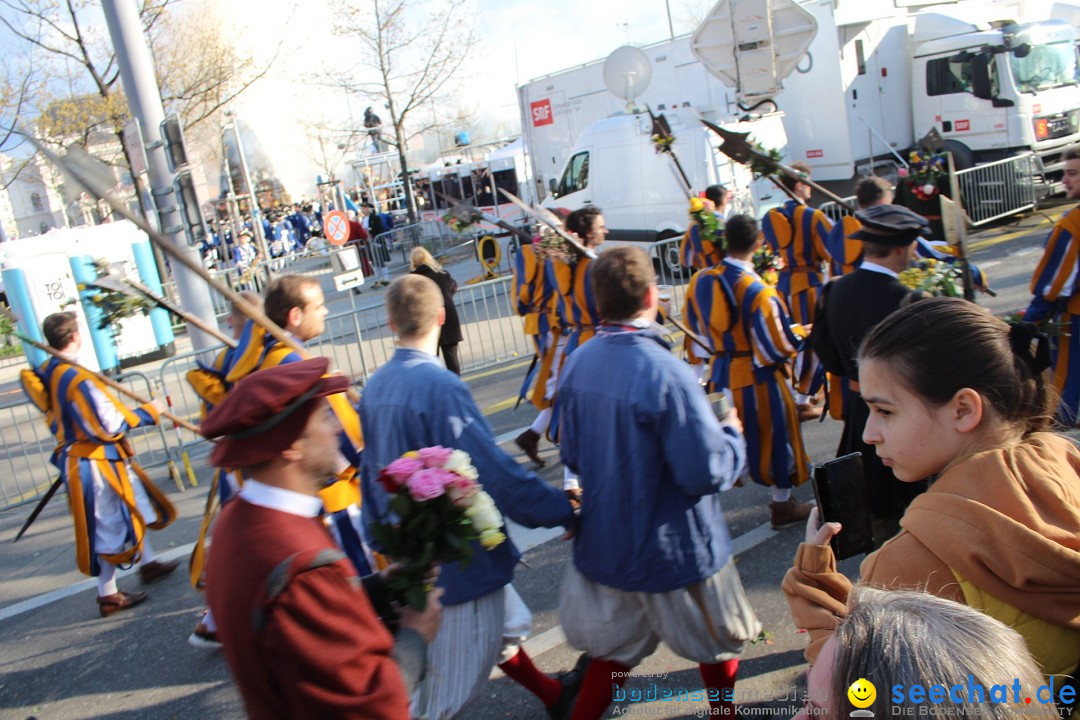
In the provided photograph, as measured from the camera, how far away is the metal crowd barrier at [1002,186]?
46.2 feet

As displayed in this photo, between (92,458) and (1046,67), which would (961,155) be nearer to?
(1046,67)

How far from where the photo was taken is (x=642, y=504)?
9.52 ft

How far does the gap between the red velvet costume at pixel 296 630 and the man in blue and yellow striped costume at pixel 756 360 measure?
3.30m

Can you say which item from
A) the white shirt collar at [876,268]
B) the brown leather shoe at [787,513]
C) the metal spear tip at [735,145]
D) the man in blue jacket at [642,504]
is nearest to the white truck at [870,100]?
the metal spear tip at [735,145]

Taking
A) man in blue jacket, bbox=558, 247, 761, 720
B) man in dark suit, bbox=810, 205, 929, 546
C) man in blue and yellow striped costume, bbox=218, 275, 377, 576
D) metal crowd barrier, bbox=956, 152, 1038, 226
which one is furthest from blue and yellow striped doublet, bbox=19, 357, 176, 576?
metal crowd barrier, bbox=956, 152, 1038, 226

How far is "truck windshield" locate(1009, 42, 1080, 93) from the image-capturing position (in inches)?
575

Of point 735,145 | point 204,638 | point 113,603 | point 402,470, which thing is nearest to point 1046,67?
point 735,145

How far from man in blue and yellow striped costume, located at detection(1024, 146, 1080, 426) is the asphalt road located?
1.57m

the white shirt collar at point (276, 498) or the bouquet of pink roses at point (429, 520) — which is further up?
the white shirt collar at point (276, 498)

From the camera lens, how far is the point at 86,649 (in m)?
4.75

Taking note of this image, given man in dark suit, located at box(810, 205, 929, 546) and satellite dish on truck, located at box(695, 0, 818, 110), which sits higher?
satellite dish on truck, located at box(695, 0, 818, 110)

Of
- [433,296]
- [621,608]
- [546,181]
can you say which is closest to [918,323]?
[621,608]

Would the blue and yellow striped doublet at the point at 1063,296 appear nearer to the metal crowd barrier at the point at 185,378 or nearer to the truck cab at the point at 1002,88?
the metal crowd barrier at the point at 185,378

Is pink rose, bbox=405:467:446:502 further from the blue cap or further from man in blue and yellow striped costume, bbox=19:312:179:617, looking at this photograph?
man in blue and yellow striped costume, bbox=19:312:179:617
